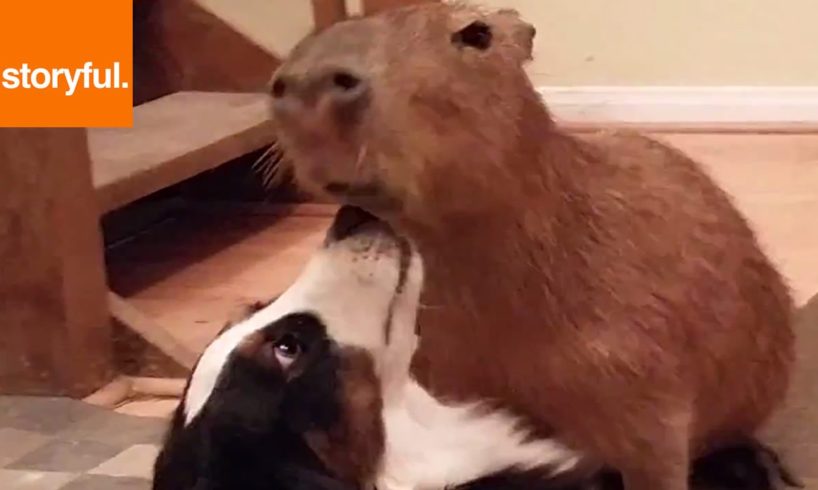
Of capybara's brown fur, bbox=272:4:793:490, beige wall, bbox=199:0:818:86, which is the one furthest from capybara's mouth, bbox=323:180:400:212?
beige wall, bbox=199:0:818:86

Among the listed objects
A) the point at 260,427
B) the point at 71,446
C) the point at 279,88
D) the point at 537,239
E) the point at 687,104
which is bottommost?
the point at 71,446

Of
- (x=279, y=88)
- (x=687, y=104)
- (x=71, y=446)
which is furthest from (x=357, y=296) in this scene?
(x=687, y=104)

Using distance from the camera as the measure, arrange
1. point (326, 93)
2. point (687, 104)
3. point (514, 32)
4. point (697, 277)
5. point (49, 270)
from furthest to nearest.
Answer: point (687, 104)
point (49, 270)
point (697, 277)
point (514, 32)
point (326, 93)

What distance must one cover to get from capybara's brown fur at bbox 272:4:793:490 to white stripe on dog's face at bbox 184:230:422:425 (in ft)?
0.08

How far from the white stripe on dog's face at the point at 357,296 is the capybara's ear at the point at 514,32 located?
179 mm

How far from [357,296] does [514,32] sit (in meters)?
0.24

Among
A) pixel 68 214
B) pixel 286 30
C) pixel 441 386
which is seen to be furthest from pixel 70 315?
pixel 286 30

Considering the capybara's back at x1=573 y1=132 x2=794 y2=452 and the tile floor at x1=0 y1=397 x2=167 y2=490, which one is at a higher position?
the capybara's back at x1=573 y1=132 x2=794 y2=452

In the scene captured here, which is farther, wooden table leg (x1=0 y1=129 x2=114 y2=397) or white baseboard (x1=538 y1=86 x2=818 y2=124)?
white baseboard (x1=538 y1=86 x2=818 y2=124)

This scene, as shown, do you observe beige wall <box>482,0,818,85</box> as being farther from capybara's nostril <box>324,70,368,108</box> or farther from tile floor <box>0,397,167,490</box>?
capybara's nostril <box>324,70,368,108</box>

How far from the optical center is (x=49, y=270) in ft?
5.36

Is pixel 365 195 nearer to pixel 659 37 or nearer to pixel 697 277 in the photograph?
pixel 697 277

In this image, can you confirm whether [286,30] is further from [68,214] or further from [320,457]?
[320,457]

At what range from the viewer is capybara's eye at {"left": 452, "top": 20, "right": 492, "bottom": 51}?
99 cm
